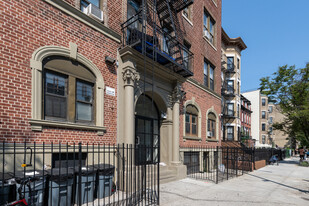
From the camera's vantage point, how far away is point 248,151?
552 inches

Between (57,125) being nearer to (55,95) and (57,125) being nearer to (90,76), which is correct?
(55,95)

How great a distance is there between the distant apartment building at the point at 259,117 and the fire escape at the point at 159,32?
128 feet

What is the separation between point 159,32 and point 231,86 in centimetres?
2133

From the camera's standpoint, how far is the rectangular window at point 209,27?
1519cm

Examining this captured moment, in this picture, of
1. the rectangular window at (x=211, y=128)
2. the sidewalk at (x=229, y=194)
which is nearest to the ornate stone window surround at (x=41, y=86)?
the sidewalk at (x=229, y=194)

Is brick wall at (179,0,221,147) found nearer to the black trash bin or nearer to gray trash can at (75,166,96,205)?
gray trash can at (75,166,96,205)

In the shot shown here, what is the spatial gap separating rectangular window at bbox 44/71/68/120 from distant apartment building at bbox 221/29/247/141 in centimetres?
2376

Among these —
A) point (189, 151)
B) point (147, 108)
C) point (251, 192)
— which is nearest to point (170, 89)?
point (147, 108)

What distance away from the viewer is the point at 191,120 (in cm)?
1280

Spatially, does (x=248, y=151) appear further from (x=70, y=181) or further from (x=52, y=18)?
(x=52, y=18)

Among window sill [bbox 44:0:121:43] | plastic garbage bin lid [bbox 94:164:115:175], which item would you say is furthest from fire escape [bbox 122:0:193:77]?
plastic garbage bin lid [bbox 94:164:115:175]

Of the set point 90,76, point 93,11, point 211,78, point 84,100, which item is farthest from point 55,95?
point 211,78

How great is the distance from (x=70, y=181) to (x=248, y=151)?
12.6m

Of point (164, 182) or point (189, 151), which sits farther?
point (189, 151)
